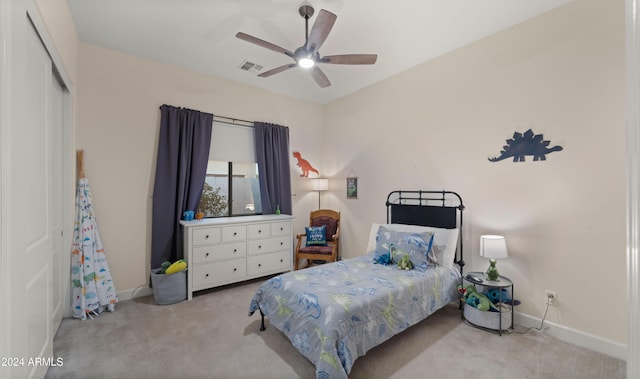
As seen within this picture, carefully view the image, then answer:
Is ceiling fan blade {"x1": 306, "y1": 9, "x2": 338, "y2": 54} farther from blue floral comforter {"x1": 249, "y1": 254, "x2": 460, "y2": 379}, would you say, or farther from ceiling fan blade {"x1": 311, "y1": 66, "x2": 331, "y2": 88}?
blue floral comforter {"x1": 249, "y1": 254, "x2": 460, "y2": 379}

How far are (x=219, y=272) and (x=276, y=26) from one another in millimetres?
2928

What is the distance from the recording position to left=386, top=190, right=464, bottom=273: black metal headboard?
10.3 feet

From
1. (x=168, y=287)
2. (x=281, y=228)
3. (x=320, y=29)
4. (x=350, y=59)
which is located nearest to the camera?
(x=320, y=29)

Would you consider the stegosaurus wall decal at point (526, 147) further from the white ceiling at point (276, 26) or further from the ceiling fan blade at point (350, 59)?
the ceiling fan blade at point (350, 59)

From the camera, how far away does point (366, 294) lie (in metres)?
2.13

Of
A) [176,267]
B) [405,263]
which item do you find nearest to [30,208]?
[176,267]

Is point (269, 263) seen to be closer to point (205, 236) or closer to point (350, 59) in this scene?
point (205, 236)

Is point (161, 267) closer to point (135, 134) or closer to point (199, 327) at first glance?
point (199, 327)

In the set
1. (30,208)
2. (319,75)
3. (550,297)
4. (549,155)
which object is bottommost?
(550,297)

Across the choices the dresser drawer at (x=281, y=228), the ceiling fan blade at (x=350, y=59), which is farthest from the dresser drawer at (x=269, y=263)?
the ceiling fan blade at (x=350, y=59)

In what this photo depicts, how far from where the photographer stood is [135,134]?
3330 mm

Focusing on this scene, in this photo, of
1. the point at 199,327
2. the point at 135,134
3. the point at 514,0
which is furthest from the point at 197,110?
the point at 514,0

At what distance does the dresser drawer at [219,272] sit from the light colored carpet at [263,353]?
56 cm

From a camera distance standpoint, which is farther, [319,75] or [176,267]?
[176,267]
